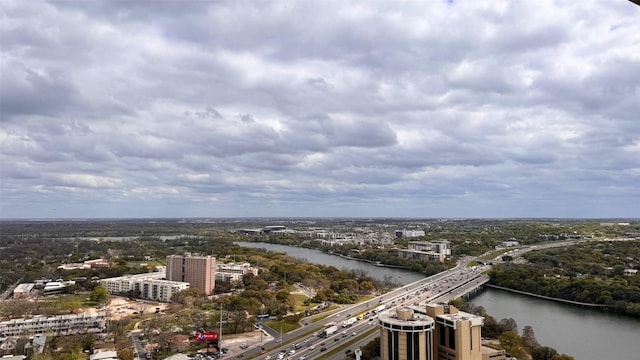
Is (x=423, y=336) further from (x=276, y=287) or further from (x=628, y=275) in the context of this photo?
(x=628, y=275)

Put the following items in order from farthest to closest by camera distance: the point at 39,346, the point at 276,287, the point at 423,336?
the point at 276,287 → the point at 39,346 → the point at 423,336

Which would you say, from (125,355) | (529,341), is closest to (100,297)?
(125,355)

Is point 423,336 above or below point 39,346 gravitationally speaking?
above

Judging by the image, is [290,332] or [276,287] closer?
[290,332]

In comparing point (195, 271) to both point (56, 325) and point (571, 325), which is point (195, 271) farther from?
point (571, 325)

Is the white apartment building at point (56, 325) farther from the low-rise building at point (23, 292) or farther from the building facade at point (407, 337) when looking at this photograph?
the building facade at point (407, 337)

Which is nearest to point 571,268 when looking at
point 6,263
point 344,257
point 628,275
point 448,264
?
point 628,275
